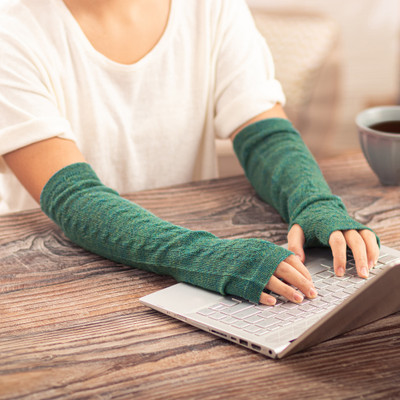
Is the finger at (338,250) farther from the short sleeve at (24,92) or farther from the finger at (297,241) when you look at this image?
the short sleeve at (24,92)

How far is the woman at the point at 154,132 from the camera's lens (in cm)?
66

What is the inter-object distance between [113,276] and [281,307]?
210 mm

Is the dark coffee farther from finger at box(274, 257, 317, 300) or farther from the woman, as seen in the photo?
finger at box(274, 257, 317, 300)

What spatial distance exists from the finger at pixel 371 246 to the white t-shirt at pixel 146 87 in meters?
0.37

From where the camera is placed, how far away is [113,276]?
2.21 ft

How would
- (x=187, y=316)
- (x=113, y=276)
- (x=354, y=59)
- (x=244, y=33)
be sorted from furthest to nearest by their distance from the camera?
(x=354, y=59), (x=244, y=33), (x=113, y=276), (x=187, y=316)

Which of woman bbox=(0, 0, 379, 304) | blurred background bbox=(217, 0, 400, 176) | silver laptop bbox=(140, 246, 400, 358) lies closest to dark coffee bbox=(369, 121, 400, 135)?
woman bbox=(0, 0, 379, 304)

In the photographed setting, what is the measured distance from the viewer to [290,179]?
Answer: 0.86m

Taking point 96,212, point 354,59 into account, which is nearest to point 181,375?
point 96,212

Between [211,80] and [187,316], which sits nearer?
[187,316]

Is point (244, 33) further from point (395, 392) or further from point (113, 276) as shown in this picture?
point (395, 392)

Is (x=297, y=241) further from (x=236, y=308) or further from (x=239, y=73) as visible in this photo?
(x=239, y=73)

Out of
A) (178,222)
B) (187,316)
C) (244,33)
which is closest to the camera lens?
(187,316)

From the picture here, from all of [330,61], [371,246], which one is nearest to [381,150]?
[371,246]
